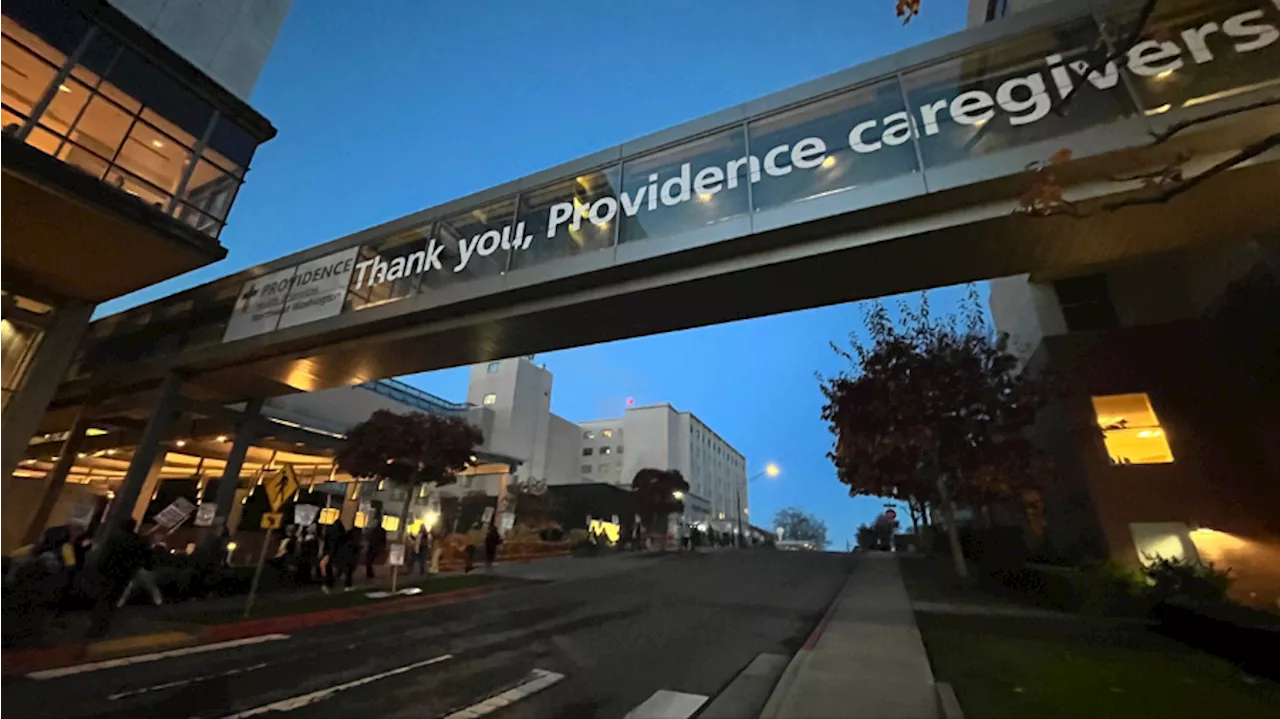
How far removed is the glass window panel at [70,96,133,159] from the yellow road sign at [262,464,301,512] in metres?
9.77

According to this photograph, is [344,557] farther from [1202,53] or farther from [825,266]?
[1202,53]

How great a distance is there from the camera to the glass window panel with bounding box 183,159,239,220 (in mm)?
14586

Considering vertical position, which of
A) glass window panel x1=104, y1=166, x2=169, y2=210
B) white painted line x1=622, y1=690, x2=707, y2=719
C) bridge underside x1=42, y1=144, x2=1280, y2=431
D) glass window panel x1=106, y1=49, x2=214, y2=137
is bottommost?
white painted line x1=622, y1=690, x2=707, y2=719

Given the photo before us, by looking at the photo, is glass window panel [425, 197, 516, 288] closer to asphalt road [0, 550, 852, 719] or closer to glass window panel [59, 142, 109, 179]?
asphalt road [0, 550, 852, 719]

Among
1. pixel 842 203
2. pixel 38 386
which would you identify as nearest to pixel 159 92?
pixel 38 386

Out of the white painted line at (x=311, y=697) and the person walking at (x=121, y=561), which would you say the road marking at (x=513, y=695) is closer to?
the white painted line at (x=311, y=697)

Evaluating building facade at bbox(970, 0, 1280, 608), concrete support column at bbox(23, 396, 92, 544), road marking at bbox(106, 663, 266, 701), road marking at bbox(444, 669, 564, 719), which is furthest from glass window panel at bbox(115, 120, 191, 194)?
building facade at bbox(970, 0, 1280, 608)

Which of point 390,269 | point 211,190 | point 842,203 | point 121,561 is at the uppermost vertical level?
point 211,190

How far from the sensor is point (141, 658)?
752 cm

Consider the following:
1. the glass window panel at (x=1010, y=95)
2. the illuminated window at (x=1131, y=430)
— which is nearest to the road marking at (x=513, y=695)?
the glass window panel at (x=1010, y=95)

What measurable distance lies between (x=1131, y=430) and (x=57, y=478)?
37726mm

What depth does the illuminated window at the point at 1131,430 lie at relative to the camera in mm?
15430

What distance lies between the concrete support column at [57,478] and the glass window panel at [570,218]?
21.4 m

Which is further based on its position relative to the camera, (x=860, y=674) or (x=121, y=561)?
(x=121, y=561)
